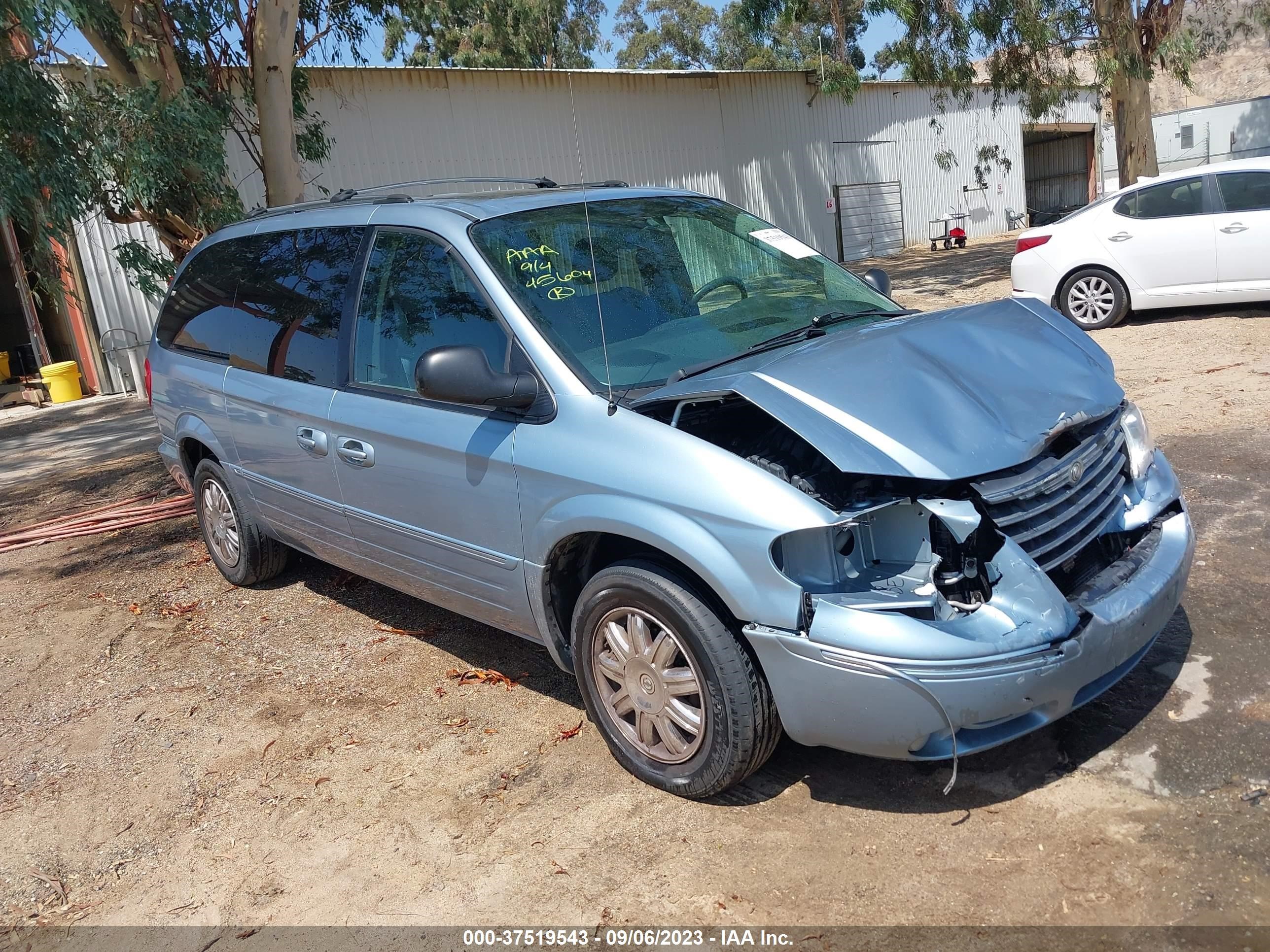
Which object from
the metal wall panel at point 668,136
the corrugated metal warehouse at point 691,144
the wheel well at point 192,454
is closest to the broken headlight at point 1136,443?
the wheel well at point 192,454

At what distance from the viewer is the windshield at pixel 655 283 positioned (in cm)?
380

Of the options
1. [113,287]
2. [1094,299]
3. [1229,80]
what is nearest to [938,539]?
[1094,299]

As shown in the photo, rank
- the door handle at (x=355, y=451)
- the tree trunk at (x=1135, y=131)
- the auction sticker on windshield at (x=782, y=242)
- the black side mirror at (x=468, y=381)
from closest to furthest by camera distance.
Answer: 1. the black side mirror at (x=468, y=381)
2. the door handle at (x=355, y=451)
3. the auction sticker on windshield at (x=782, y=242)
4. the tree trunk at (x=1135, y=131)

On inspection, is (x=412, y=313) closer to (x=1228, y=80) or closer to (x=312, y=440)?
(x=312, y=440)

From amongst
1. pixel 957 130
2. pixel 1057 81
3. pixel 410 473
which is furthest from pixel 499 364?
pixel 957 130

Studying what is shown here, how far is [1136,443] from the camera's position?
387cm

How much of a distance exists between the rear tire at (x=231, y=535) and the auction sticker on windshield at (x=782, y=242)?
9.48ft

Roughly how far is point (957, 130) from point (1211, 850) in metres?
28.0

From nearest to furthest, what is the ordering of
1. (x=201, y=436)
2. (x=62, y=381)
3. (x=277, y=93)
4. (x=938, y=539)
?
1. (x=938, y=539)
2. (x=201, y=436)
3. (x=277, y=93)
4. (x=62, y=381)

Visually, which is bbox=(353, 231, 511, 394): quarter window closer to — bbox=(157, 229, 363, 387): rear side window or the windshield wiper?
bbox=(157, 229, 363, 387): rear side window

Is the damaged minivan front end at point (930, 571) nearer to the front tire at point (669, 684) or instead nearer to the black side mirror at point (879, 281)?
the front tire at point (669, 684)

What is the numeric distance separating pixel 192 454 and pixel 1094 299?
28.2 feet

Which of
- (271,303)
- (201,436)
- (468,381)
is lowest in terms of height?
(201,436)

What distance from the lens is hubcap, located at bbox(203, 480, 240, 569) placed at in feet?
19.0
